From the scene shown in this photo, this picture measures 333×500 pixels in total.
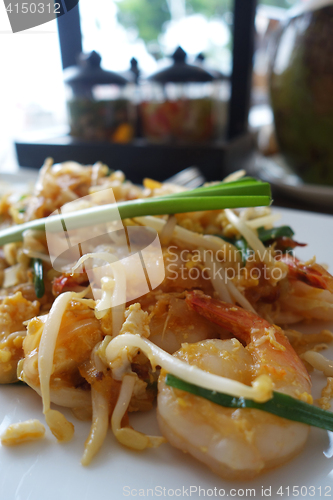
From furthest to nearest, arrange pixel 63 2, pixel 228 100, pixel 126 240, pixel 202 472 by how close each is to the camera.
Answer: pixel 228 100 → pixel 126 240 → pixel 63 2 → pixel 202 472

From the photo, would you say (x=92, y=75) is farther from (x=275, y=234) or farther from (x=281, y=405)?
(x=281, y=405)

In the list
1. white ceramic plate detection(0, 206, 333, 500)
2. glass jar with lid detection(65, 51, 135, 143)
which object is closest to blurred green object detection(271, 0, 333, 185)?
glass jar with lid detection(65, 51, 135, 143)

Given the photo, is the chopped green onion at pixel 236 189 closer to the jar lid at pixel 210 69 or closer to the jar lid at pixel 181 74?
the jar lid at pixel 181 74

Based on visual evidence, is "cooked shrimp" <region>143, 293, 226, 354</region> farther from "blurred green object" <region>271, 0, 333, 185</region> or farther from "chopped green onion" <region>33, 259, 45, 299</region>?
"blurred green object" <region>271, 0, 333, 185</region>

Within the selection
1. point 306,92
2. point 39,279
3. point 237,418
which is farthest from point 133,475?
point 306,92

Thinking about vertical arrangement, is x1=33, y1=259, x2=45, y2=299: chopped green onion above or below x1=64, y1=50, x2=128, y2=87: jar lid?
below

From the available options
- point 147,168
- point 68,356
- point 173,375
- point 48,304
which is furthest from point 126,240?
point 147,168

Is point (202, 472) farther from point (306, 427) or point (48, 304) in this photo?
point (48, 304)
